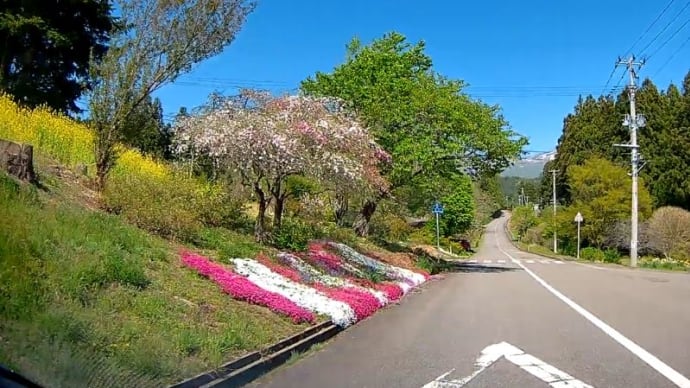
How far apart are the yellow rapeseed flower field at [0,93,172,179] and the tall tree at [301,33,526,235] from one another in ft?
36.4

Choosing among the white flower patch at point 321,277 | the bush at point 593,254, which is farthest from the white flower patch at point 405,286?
the bush at point 593,254

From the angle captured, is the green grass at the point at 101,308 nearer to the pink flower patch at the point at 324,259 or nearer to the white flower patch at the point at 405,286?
the pink flower patch at the point at 324,259

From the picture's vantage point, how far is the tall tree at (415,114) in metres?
27.7

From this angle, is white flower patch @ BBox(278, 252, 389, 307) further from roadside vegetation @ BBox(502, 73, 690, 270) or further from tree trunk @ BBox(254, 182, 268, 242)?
roadside vegetation @ BBox(502, 73, 690, 270)

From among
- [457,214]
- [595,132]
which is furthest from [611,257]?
[457,214]

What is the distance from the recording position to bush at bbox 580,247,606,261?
170 ft

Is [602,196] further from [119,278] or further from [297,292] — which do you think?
[119,278]

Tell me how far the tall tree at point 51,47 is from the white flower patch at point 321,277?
13.0 meters

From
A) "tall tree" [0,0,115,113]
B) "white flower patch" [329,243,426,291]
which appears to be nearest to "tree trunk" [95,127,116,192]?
"white flower patch" [329,243,426,291]

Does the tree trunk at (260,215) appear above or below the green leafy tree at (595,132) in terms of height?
below

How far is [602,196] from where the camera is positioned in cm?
5506

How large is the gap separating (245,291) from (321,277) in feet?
15.5

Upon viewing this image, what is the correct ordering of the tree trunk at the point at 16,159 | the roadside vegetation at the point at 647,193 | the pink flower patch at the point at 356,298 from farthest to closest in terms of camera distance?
the roadside vegetation at the point at 647,193
the pink flower patch at the point at 356,298
the tree trunk at the point at 16,159

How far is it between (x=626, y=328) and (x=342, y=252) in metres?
12.3
